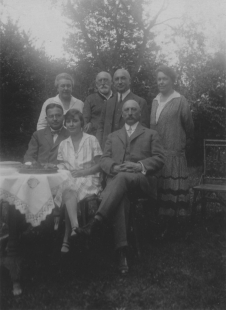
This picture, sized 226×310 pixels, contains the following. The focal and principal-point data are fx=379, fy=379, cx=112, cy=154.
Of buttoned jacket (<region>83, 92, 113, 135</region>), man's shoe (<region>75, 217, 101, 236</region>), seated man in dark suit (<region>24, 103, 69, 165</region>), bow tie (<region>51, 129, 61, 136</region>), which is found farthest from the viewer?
buttoned jacket (<region>83, 92, 113, 135</region>)

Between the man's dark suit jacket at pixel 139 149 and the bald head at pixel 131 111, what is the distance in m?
0.10

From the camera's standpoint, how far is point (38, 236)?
4.43 meters

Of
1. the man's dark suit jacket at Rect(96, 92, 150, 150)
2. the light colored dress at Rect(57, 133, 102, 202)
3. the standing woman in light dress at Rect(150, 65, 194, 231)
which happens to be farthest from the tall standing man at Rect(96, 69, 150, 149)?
the light colored dress at Rect(57, 133, 102, 202)

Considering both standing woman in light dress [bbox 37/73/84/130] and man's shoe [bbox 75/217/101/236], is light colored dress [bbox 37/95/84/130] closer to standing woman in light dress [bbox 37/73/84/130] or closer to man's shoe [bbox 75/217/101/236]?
standing woman in light dress [bbox 37/73/84/130]

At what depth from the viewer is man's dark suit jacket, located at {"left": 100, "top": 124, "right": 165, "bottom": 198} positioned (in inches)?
153

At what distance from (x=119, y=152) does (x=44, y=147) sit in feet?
2.70

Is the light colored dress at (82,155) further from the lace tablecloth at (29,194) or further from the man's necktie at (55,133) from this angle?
the lace tablecloth at (29,194)

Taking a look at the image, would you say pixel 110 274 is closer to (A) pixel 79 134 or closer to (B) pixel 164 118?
(A) pixel 79 134

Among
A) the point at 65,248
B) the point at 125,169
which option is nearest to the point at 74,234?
the point at 65,248

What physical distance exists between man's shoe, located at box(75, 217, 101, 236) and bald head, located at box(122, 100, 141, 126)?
3.98 ft

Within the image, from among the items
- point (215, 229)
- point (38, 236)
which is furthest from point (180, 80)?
point (38, 236)

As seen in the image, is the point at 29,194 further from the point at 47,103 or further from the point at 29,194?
the point at 47,103

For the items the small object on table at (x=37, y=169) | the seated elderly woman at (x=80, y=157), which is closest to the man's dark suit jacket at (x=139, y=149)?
the seated elderly woman at (x=80, y=157)

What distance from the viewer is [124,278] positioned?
10.6 feet
